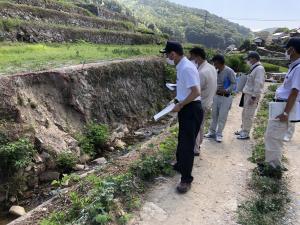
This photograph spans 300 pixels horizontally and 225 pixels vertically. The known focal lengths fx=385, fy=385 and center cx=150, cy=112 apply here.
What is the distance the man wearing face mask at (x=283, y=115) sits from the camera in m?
6.38

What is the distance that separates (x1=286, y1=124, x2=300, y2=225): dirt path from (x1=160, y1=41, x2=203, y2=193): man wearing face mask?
5.82 ft

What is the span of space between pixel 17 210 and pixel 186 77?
4308 mm

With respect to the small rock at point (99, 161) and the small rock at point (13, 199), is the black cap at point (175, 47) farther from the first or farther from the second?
the small rock at point (99, 161)

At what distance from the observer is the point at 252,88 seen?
9555 mm

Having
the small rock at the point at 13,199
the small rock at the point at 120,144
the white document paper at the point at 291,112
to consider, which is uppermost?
the white document paper at the point at 291,112

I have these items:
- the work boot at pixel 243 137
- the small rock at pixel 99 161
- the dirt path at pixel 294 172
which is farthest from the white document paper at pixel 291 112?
the small rock at pixel 99 161

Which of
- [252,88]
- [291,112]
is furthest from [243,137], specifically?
[291,112]

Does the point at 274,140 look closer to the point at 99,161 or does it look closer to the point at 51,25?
the point at 99,161

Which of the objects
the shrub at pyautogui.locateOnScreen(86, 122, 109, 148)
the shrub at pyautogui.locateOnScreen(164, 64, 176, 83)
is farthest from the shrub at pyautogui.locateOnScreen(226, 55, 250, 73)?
the shrub at pyautogui.locateOnScreen(86, 122, 109, 148)

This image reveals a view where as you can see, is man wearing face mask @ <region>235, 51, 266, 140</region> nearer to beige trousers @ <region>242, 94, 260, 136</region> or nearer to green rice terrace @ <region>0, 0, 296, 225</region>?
beige trousers @ <region>242, 94, 260, 136</region>

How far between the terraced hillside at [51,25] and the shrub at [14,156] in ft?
35.6

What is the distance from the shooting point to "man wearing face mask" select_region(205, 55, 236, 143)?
916 centimetres

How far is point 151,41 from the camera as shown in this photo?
3288 centimetres

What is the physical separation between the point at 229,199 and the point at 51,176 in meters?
4.64
